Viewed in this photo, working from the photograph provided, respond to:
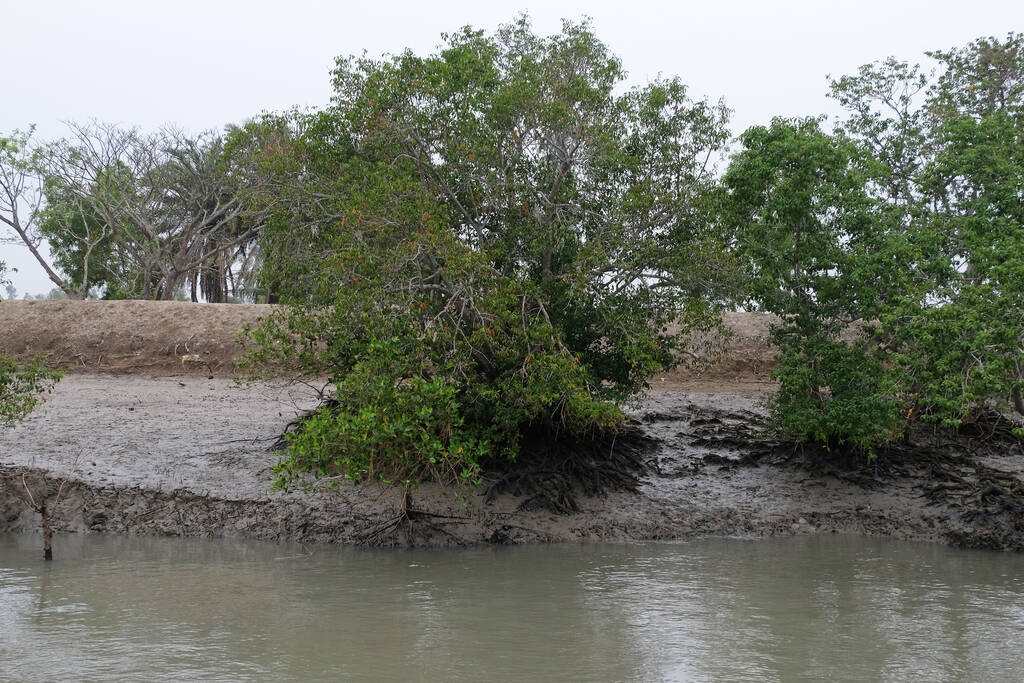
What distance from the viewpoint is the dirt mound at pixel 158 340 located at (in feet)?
87.4

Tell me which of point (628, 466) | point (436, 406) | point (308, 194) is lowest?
point (628, 466)

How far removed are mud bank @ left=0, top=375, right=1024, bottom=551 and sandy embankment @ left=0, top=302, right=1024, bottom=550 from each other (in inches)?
1.0

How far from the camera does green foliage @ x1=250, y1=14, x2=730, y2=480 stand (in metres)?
14.0

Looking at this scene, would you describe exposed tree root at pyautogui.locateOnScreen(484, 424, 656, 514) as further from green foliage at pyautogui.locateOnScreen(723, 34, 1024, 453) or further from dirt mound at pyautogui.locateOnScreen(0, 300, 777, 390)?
dirt mound at pyautogui.locateOnScreen(0, 300, 777, 390)

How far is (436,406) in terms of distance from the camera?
13664 millimetres

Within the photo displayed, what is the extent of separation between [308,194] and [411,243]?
9.67 ft

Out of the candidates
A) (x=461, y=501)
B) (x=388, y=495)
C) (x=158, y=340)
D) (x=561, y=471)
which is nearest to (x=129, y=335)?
(x=158, y=340)

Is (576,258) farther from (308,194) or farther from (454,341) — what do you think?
(308,194)

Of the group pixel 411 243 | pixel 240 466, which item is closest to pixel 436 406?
pixel 411 243

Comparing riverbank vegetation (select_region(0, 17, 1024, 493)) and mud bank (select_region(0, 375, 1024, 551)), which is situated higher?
riverbank vegetation (select_region(0, 17, 1024, 493))

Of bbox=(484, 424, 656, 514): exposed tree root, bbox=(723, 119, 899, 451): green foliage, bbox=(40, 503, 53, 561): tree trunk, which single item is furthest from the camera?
bbox=(484, 424, 656, 514): exposed tree root

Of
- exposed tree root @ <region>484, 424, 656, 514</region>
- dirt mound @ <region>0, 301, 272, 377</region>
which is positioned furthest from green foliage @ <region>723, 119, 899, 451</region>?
dirt mound @ <region>0, 301, 272, 377</region>

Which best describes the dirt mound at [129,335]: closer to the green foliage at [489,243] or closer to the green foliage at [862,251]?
the green foliage at [489,243]

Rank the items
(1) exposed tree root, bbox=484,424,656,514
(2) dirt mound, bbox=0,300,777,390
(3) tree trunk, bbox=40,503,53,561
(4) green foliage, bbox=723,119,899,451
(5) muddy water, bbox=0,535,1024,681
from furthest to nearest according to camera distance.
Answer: (2) dirt mound, bbox=0,300,777,390 → (1) exposed tree root, bbox=484,424,656,514 → (4) green foliage, bbox=723,119,899,451 → (3) tree trunk, bbox=40,503,53,561 → (5) muddy water, bbox=0,535,1024,681
